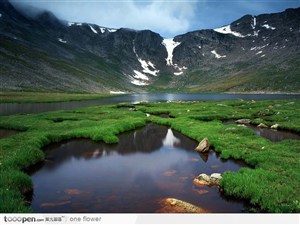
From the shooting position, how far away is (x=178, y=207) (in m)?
16.5

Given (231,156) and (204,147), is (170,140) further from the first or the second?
(231,156)

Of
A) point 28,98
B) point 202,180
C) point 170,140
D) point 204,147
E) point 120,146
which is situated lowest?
point 120,146

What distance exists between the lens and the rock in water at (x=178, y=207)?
16.1 metres

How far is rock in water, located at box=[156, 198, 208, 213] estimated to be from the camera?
1614cm

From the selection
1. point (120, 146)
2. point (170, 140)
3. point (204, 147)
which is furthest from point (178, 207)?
point (170, 140)

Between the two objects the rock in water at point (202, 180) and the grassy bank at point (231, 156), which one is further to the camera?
the rock in water at point (202, 180)

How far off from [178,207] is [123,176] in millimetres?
7639

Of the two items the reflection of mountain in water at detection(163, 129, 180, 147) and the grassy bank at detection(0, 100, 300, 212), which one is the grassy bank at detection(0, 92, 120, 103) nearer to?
the grassy bank at detection(0, 100, 300, 212)

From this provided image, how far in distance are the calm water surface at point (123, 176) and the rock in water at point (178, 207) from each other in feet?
2.03

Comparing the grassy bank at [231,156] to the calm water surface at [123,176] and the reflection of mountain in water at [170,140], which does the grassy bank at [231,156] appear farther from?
the reflection of mountain in water at [170,140]

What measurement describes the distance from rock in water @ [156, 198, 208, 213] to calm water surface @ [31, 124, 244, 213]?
62cm

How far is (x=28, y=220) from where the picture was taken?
314 inches

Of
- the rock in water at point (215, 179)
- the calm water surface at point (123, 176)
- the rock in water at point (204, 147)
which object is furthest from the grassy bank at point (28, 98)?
the rock in water at point (215, 179)

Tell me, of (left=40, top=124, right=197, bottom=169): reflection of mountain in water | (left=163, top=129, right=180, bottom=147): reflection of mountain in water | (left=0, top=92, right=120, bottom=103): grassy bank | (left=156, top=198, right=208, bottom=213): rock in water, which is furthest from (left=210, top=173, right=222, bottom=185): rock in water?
(left=0, top=92, right=120, bottom=103): grassy bank
